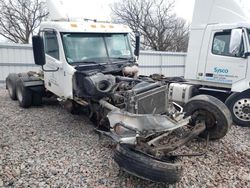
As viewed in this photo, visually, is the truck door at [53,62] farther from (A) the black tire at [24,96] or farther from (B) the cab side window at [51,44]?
(A) the black tire at [24,96]

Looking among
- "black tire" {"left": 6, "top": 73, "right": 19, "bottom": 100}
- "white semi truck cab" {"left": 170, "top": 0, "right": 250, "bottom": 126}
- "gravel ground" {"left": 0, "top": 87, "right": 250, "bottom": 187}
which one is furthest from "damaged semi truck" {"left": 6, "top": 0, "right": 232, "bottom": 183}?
"black tire" {"left": 6, "top": 73, "right": 19, "bottom": 100}

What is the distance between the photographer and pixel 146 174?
3072 millimetres

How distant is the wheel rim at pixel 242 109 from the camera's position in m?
5.96

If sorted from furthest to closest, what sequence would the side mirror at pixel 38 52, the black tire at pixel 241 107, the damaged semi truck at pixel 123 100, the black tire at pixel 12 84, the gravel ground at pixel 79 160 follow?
the black tire at pixel 12 84 < the black tire at pixel 241 107 < the side mirror at pixel 38 52 < the gravel ground at pixel 79 160 < the damaged semi truck at pixel 123 100

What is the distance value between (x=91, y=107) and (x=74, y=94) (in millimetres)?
487

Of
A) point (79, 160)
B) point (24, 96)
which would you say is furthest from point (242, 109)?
point (24, 96)

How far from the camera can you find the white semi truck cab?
6145 mm

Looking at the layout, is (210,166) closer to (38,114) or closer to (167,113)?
(167,113)

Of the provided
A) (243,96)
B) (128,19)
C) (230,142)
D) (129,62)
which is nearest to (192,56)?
(243,96)

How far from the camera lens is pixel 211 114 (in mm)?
4375

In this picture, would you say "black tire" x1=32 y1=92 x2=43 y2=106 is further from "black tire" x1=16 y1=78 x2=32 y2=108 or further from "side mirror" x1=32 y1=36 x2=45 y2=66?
"side mirror" x1=32 y1=36 x2=45 y2=66

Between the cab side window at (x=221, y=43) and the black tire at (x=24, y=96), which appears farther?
the black tire at (x=24, y=96)

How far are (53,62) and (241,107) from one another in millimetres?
4603

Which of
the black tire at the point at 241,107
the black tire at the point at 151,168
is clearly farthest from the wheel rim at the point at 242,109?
the black tire at the point at 151,168
